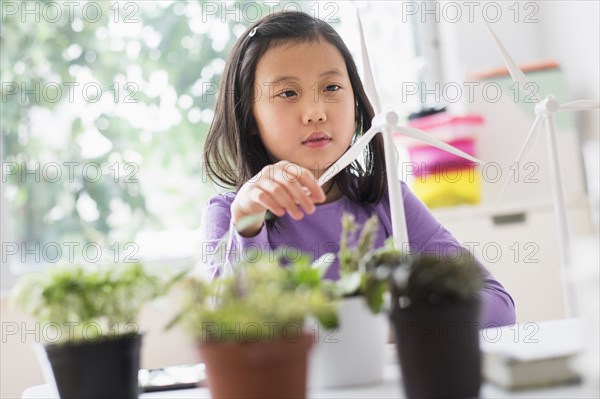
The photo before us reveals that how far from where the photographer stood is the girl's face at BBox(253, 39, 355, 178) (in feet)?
5.52

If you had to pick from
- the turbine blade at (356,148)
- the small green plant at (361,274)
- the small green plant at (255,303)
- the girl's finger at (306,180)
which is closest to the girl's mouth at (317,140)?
the turbine blade at (356,148)

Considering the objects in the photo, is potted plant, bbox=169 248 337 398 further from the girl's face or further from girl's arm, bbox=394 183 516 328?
the girl's face

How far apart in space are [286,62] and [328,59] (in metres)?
0.10

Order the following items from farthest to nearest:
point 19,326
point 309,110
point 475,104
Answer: point 475,104
point 19,326
point 309,110

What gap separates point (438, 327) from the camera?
779 millimetres

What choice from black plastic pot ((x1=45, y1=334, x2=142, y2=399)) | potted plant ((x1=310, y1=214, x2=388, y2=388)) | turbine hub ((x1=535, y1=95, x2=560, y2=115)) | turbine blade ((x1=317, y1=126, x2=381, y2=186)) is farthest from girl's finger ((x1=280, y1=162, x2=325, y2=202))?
turbine hub ((x1=535, y1=95, x2=560, y2=115))

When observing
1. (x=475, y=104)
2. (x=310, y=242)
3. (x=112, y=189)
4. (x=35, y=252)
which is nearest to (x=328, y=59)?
(x=310, y=242)

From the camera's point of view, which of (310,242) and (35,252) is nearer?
(310,242)

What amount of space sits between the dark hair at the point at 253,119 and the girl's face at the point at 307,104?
0.04 metres

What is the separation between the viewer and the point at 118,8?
2719 mm

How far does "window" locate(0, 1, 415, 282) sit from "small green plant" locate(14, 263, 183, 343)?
178 cm

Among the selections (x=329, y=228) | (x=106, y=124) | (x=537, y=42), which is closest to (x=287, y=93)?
(x=329, y=228)

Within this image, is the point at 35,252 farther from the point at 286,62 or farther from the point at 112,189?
the point at 286,62

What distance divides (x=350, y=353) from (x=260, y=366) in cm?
19
